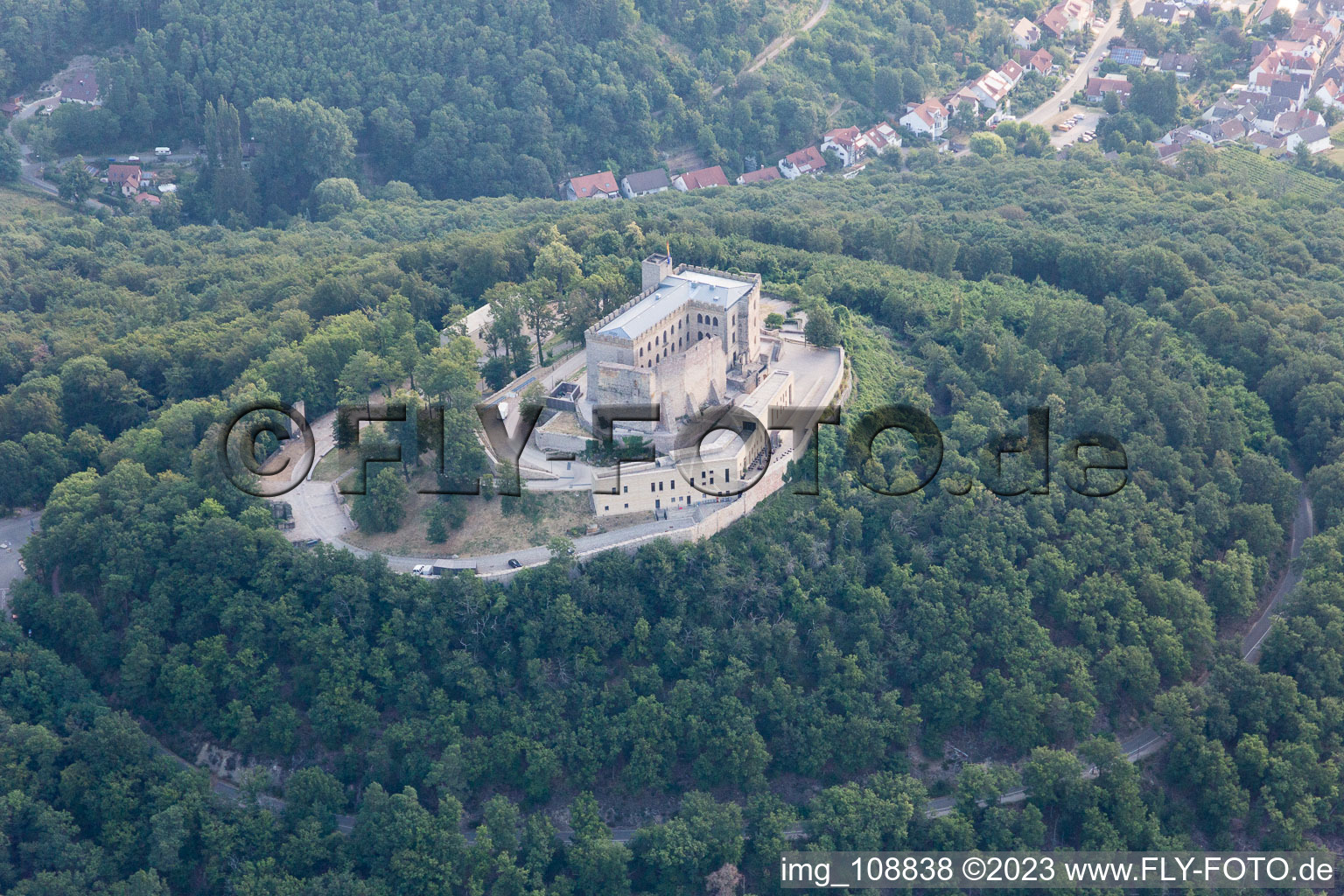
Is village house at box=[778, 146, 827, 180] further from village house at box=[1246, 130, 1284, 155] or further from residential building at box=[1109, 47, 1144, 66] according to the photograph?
village house at box=[1246, 130, 1284, 155]

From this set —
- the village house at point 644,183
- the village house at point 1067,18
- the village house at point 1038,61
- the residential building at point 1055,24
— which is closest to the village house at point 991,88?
the village house at point 1038,61

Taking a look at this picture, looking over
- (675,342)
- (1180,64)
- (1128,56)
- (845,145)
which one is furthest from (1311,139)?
(675,342)

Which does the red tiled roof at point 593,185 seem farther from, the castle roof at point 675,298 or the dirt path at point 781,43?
the castle roof at point 675,298

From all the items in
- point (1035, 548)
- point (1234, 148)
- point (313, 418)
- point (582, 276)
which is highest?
point (1234, 148)

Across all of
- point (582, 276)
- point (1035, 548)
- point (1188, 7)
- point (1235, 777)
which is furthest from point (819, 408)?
point (1188, 7)

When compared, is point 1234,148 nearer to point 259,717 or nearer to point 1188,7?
point 1188,7

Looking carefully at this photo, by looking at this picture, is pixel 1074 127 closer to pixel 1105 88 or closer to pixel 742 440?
pixel 1105 88
